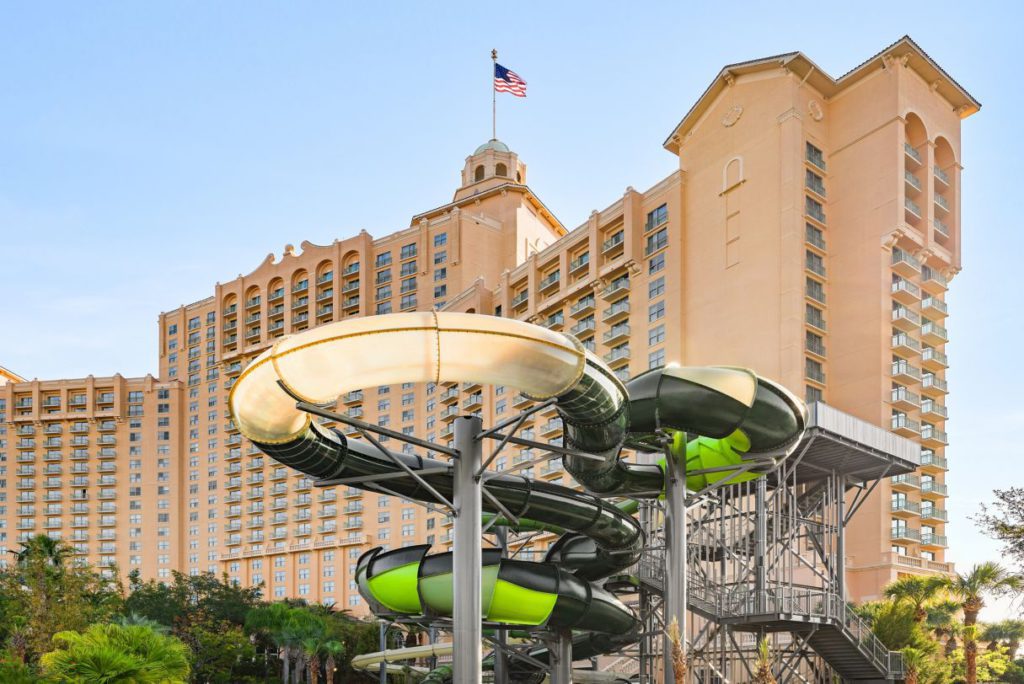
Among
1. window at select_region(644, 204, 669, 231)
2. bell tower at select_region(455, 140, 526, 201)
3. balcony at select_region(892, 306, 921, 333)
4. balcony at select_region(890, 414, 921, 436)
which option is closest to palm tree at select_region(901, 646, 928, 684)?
balcony at select_region(890, 414, 921, 436)

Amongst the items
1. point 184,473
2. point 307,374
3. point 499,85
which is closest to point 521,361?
point 307,374

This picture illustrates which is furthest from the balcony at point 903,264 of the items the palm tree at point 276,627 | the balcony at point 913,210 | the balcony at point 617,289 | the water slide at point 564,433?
the palm tree at point 276,627

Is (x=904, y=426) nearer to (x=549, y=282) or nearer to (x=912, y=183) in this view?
(x=912, y=183)

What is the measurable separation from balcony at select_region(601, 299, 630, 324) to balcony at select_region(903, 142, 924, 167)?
23.4m

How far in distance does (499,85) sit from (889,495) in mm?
39926

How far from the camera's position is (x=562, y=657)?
3388 centimetres

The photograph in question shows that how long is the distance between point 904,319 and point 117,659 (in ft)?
199

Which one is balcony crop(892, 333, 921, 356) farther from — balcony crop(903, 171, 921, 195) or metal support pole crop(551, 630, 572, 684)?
metal support pole crop(551, 630, 572, 684)

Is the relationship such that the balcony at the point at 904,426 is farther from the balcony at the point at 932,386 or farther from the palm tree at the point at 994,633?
the palm tree at the point at 994,633

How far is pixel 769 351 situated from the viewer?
74.2 meters

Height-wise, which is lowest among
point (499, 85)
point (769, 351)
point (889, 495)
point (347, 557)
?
point (347, 557)

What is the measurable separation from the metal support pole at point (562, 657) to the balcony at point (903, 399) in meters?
45.4

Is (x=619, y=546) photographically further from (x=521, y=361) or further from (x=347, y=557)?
(x=347, y=557)

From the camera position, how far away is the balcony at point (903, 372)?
74062mm
